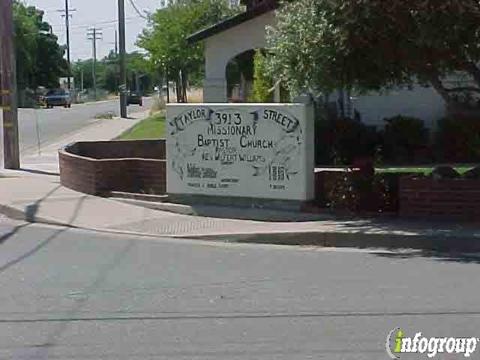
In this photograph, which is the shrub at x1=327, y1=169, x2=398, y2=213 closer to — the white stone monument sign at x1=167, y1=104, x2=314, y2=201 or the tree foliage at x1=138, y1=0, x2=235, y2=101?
the white stone monument sign at x1=167, y1=104, x2=314, y2=201

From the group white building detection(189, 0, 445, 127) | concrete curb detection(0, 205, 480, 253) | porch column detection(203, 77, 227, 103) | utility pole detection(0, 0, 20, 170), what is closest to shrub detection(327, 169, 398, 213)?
concrete curb detection(0, 205, 480, 253)

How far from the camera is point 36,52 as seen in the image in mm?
114250

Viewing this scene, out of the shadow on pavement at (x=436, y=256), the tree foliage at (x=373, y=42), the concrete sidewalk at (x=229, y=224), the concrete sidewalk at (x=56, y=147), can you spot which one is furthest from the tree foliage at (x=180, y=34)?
the shadow on pavement at (x=436, y=256)

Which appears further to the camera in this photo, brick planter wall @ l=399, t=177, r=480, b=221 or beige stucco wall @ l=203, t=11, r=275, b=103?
beige stucco wall @ l=203, t=11, r=275, b=103

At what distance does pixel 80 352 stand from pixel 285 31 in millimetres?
7749

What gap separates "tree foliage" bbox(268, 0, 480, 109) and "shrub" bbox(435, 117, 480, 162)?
25.4 ft

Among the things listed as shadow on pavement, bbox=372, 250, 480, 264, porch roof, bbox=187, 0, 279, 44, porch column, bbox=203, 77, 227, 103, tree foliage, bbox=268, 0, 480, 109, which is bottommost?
shadow on pavement, bbox=372, 250, 480, 264

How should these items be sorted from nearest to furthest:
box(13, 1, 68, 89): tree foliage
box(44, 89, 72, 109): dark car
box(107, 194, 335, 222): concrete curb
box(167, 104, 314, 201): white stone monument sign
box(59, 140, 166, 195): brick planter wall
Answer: box(107, 194, 335, 222): concrete curb, box(167, 104, 314, 201): white stone monument sign, box(59, 140, 166, 195): brick planter wall, box(44, 89, 72, 109): dark car, box(13, 1, 68, 89): tree foliage

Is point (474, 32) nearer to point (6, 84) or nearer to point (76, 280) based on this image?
point (76, 280)

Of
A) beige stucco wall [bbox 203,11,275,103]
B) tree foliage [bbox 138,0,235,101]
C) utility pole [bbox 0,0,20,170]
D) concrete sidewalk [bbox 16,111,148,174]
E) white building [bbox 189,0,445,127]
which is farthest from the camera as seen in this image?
tree foliage [bbox 138,0,235,101]

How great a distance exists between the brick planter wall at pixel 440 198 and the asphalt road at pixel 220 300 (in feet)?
5.95

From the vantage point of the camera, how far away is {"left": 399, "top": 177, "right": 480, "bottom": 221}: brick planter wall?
12305 millimetres

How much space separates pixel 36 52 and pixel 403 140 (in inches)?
3849
